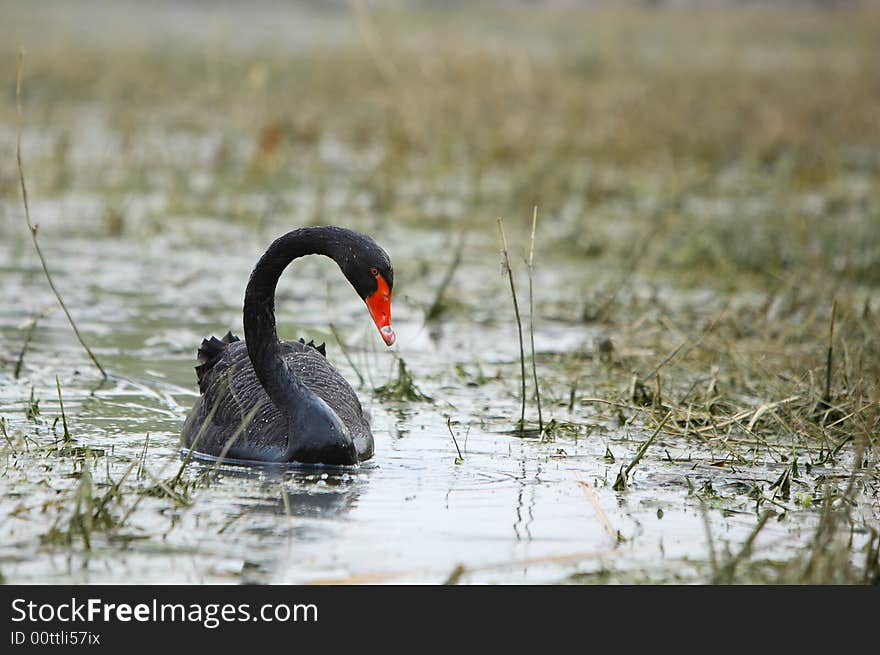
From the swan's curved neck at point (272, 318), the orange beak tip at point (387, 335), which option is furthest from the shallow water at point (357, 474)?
the orange beak tip at point (387, 335)

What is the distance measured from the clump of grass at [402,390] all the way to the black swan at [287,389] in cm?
67

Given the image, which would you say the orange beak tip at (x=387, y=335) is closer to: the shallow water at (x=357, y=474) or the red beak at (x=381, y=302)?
the red beak at (x=381, y=302)

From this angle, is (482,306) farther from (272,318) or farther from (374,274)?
(374,274)

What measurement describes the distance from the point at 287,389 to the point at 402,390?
1290mm

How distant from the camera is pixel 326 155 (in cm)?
1582

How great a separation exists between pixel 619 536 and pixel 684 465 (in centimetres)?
119

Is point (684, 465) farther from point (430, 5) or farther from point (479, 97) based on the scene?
point (430, 5)

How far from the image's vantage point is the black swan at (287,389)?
5.87 meters

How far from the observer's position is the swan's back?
20.2 ft

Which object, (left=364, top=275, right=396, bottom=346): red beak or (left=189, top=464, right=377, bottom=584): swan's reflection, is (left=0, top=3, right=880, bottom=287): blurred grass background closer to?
(left=364, top=275, right=396, bottom=346): red beak

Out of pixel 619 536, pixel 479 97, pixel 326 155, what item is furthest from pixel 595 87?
pixel 619 536

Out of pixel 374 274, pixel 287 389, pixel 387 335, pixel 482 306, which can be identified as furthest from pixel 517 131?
pixel 387 335

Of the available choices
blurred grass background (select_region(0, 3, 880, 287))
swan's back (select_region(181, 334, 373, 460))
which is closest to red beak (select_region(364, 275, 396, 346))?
swan's back (select_region(181, 334, 373, 460))
